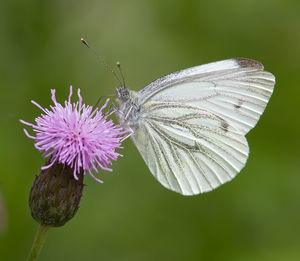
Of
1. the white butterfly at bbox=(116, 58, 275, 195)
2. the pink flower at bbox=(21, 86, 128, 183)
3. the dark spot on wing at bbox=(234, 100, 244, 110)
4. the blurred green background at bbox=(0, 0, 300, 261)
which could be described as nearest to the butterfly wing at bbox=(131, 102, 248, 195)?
the white butterfly at bbox=(116, 58, 275, 195)

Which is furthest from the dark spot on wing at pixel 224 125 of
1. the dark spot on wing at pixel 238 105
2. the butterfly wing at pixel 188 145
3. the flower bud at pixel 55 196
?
the flower bud at pixel 55 196

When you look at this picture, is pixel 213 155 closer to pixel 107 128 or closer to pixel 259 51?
pixel 107 128

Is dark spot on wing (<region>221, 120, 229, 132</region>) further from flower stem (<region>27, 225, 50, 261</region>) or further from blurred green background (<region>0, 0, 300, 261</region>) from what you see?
flower stem (<region>27, 225, 50, 261</region>)

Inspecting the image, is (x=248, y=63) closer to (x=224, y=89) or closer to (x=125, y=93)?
(x=224, y=89)

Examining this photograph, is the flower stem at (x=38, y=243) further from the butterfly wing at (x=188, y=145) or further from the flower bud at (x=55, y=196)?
the butterfly wing at (x=188, y=145)

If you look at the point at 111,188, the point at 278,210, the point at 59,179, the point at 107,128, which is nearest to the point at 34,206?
the point at 59,179

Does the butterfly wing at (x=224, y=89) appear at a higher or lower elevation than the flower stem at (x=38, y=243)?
higher
